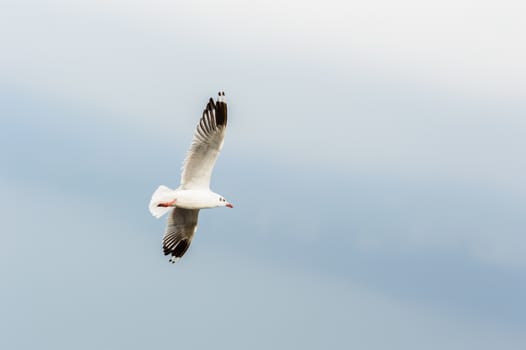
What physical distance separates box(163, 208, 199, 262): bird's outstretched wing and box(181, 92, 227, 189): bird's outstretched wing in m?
2.22

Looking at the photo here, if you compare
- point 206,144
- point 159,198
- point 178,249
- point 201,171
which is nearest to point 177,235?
point 178,249

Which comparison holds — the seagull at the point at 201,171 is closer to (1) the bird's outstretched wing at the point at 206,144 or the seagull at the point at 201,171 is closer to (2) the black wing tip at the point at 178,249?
(1) the bird's outstretched wing at the point at 206,144

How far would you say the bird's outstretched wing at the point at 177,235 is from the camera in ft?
106

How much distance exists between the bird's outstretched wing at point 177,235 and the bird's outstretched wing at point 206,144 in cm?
222

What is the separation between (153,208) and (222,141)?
295 centimetres

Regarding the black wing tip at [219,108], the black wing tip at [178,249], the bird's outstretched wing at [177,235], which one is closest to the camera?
the black wing tip at [219,108]

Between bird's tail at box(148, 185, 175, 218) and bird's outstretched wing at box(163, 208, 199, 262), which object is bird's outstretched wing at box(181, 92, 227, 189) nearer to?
bird's tail at box(148, 185, 175, 218)

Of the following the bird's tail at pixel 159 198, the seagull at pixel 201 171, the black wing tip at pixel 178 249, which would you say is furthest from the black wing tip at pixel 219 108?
the black wing tip at pixel 178 249

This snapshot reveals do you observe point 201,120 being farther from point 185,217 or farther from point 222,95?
point 185,217

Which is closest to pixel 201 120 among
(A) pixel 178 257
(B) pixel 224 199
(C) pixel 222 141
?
(C) pixel 222 141

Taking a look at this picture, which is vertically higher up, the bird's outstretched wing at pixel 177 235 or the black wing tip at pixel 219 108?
the black wing tip at pixel 219 108

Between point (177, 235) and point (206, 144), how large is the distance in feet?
13.2

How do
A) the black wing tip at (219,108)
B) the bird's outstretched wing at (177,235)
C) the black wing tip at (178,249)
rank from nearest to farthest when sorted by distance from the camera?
the black wing tip at (219,108) < the bird's outstretched wing at (177,235) < the black wing tip at (178,249)

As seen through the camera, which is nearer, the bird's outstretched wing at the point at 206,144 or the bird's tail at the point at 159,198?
the bird's outstretched wing at the point at 206,144
